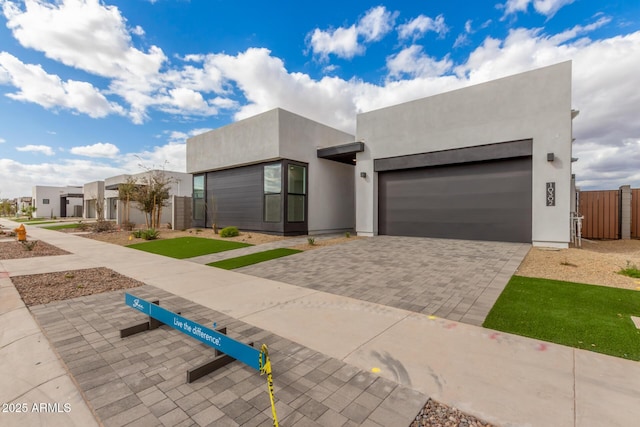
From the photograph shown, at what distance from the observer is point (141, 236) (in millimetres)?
14906

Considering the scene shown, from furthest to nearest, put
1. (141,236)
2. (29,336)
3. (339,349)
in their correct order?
(141,236)
(29,336)
(339,349)

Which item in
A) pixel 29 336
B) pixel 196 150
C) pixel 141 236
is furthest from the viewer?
pixel 196 150

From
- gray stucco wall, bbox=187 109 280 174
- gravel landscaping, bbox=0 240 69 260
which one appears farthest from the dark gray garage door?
gravel landscaping, bbox=0 240 69 260

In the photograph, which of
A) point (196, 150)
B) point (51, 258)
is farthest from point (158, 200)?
point (51, 258)

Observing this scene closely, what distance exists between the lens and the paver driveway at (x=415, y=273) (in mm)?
4785

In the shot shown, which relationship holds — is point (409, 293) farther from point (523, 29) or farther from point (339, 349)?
point (523, 29)

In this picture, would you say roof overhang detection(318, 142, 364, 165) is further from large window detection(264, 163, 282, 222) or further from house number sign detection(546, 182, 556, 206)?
house number sign detection(546, 182, 556, 206)

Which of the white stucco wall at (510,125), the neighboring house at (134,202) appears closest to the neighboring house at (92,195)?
the neighboring house at (134,202)

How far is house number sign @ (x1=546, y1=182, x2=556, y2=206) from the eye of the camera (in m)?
9.57

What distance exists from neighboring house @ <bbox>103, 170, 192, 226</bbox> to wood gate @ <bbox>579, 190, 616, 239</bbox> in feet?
77.3

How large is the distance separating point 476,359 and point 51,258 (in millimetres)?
12059

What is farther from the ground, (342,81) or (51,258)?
(342,81)

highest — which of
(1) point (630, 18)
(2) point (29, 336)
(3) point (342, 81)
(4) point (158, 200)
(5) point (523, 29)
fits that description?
(3) point (342, 81)

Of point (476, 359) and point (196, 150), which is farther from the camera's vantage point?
point (196, 150)
